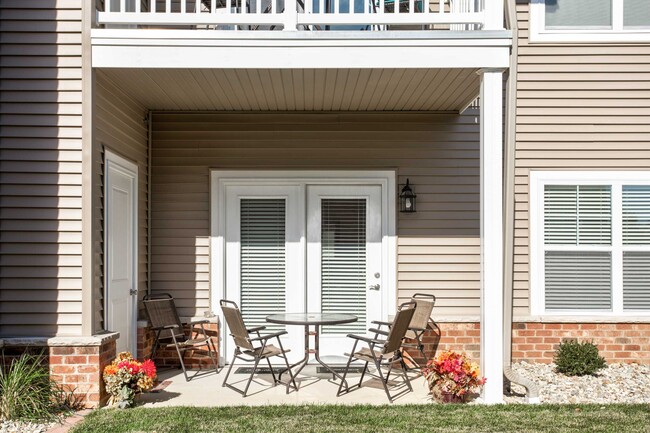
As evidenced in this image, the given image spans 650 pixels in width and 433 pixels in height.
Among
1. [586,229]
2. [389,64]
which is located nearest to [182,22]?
[389,64]

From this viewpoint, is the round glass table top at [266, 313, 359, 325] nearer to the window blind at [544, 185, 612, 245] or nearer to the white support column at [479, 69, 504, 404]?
the white support column at [479, 69, 504, 404]

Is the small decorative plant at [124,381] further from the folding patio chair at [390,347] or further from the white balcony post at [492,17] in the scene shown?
the white balcony post at [492,17]

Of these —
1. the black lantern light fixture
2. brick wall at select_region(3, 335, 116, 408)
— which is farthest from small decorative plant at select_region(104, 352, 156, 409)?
the black lantern light fixture

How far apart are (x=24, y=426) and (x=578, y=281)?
543 centimetres

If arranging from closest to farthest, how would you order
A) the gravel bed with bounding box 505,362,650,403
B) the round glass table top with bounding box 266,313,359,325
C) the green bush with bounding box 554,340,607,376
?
the gravel bed with bounding box 505,362,650,403
the round glass table top with bounding box 266,313,359,325
the green bush with bounding box 554,340,607,376

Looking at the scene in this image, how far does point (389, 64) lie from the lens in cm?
555

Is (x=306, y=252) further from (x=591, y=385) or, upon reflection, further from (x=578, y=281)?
(x=591, y=385)

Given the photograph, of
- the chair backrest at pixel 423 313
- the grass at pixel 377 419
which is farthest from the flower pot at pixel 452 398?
the chair backrest at pixel 423 313

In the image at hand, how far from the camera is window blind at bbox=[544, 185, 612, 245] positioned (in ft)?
23.5

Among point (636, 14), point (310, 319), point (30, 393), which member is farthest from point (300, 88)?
point (636, 14)

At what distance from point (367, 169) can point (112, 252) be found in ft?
9.27

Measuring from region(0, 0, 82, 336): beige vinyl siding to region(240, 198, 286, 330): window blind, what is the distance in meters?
2.34

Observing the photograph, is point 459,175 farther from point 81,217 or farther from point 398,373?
point 81,217

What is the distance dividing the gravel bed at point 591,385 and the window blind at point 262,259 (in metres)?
2.66
